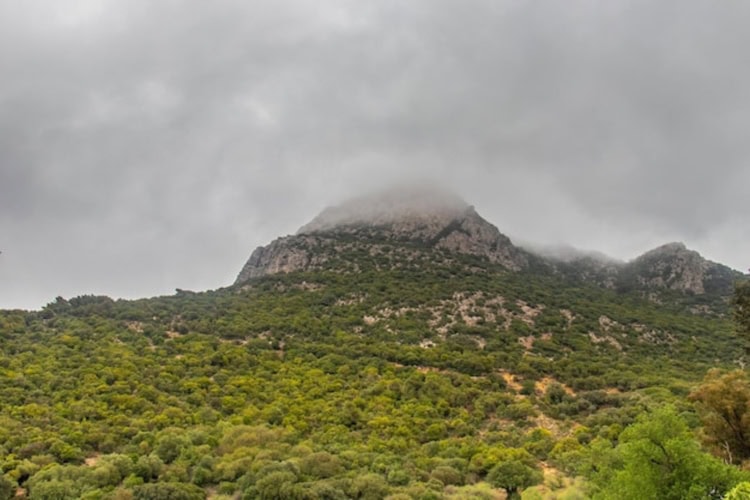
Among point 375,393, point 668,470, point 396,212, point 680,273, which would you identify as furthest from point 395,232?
point 668,470

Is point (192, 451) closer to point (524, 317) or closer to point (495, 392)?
point (495, 392)

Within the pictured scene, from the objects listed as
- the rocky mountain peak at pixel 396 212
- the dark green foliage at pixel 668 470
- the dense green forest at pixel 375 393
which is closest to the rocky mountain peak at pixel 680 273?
the dense green forest at pixel 375 393

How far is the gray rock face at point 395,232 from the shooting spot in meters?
144

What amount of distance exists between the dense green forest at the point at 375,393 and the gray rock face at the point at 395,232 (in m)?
11.4

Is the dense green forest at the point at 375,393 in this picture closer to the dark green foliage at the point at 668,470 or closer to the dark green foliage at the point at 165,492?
Result: the dark green foliage at the point at 668,470

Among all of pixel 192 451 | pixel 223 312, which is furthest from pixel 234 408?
pixel 223 312

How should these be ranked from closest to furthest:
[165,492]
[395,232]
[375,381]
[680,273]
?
[165,492], [375,381], [680,273], [395,232]

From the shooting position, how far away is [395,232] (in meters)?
155

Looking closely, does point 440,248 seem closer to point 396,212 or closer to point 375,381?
point 396,212

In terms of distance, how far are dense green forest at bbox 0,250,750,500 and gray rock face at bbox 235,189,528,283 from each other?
37.4ft

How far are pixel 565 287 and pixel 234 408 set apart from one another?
97957 millimetres

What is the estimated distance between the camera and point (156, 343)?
295 feet

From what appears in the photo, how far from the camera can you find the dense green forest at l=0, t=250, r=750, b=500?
44.2 meters

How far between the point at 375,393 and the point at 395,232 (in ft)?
273
